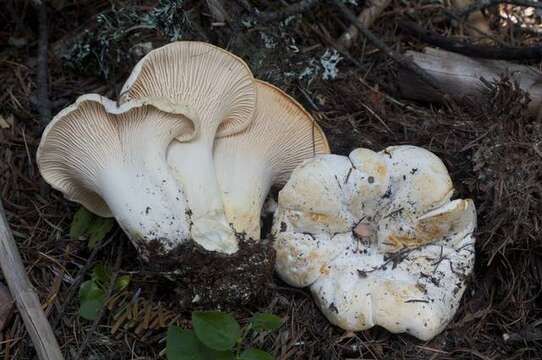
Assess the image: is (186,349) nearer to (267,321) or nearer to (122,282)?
(267,321)

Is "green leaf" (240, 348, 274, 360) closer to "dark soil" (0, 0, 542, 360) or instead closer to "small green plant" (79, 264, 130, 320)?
"dark soil" (0, 0, 542, 360)

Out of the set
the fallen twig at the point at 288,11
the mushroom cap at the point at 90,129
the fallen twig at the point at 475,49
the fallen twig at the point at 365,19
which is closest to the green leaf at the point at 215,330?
the mushroom cap at the point at 90,129

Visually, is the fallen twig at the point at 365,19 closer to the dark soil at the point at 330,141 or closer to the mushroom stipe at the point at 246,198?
the dark soil at the point at 330,141

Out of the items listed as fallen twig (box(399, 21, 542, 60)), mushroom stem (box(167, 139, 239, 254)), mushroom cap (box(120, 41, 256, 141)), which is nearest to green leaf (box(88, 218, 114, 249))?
mushroom stem (box(167, 139, 239, 254))

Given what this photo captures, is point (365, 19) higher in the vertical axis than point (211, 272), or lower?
higher

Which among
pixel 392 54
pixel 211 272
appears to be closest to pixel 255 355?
Answer: pixel 211 272

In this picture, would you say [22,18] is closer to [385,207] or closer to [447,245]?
[385,207]

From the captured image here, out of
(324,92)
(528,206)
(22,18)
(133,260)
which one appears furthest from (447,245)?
(22,18)
